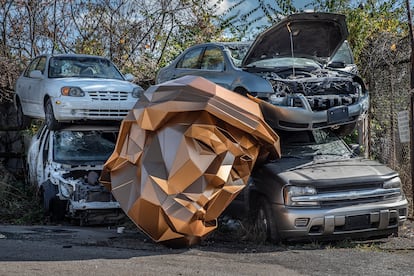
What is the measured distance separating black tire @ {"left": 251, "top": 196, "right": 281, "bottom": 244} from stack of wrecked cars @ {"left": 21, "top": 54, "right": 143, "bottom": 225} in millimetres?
2752

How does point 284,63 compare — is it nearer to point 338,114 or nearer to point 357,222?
point 338,114

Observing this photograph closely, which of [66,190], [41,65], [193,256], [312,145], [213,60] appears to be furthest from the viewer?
[41,65]

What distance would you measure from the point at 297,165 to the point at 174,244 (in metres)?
2.08

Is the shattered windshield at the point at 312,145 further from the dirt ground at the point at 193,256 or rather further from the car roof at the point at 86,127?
the car roof at the point at 86,127

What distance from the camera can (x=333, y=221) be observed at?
7.33 m

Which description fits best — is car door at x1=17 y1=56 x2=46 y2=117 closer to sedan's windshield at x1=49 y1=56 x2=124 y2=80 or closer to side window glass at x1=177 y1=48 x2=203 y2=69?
sedan's windshield at x1=49 y1=56 x2=124 y2=80

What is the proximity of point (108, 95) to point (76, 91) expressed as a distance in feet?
1.92

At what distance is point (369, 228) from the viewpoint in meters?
7.53

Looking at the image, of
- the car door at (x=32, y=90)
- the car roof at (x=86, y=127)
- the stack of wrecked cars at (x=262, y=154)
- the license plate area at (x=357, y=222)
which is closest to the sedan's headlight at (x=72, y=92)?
the car roof at (x=86, y=127)

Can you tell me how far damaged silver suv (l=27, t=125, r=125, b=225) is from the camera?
9.66 m

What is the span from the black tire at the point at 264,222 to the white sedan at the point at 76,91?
3.88 m

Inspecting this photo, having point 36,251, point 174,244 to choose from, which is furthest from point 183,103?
point 36,251

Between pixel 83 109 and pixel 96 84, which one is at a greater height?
pixel 96 84

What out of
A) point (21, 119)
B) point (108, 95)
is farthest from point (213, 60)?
point (21, 119)
